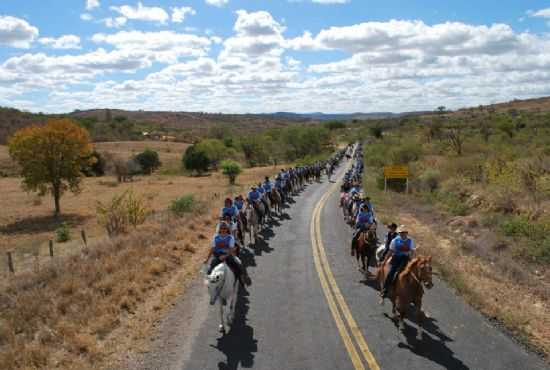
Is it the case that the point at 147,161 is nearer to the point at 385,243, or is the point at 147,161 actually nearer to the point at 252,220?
the point at 252,220

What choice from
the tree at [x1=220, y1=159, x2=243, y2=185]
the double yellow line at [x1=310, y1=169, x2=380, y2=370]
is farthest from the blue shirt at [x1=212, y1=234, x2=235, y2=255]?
the tree at [x1=220, y1=159, x2=243, y2=185]

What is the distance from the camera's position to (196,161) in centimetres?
9156

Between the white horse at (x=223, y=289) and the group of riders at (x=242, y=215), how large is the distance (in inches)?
18.3

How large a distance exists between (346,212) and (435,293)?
11594 millimetres

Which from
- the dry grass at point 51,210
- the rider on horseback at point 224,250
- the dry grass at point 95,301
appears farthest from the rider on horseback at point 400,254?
the dry grass at point 51,210

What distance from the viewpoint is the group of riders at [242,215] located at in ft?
35.0

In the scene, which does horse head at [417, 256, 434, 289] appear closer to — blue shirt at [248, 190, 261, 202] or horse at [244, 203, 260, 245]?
horse at [244, 203, 260, 245]

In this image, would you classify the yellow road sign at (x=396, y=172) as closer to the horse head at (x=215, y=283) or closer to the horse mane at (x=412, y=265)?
the horse mane at (x=412, y=265)

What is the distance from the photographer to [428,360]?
316 inches

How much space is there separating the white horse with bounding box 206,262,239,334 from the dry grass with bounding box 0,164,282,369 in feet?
5.34

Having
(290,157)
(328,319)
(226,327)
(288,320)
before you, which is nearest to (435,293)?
(328,319)

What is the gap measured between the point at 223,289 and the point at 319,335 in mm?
2187

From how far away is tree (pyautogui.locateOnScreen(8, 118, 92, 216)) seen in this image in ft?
154

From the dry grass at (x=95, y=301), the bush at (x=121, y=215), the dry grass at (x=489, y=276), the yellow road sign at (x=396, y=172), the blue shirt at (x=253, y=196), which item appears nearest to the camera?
the dry grass at (x=95, y=301)
